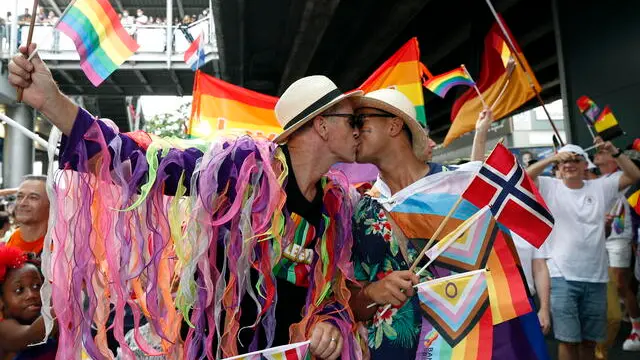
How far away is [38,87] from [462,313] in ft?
5.52

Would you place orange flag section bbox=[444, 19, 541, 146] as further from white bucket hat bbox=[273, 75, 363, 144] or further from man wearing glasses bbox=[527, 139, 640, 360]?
white bucket hat bbox=[273, 75, 363, 144]

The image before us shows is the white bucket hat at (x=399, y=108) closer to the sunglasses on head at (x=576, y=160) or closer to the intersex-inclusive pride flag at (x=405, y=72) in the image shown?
the sunglasses on head at (x=576, y=160)

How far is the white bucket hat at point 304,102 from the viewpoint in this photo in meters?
2.08

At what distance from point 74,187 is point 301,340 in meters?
0.96

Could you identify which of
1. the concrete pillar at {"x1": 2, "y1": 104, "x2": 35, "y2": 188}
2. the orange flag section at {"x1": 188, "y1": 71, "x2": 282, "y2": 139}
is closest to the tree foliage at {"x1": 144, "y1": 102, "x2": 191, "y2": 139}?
the concrete pillar at {"x1": 2, "y1": 104, "x2": 35, "y2": 188}

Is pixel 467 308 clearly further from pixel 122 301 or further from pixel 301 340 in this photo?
pixel 122 301

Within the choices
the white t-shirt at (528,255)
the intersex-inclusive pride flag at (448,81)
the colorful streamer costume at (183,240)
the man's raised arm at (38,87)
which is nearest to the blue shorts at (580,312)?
the white t-shirt at (528,255)

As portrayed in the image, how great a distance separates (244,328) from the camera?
6.50ft

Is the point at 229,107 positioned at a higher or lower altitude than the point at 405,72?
lower

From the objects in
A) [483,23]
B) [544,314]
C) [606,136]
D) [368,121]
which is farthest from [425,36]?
[368,121]

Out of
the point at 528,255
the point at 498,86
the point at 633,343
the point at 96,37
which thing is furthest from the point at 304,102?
the point at 633,343

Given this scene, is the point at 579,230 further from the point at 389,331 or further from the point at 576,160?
the point at 389,331

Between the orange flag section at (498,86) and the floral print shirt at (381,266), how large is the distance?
3338 mm

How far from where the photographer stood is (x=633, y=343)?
19.5 feet
